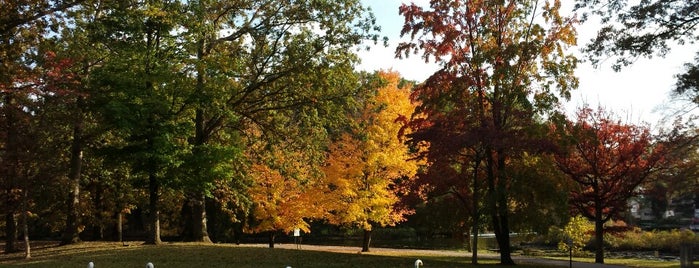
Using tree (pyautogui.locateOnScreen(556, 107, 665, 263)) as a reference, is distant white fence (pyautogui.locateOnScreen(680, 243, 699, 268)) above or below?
below

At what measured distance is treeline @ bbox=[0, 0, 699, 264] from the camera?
1912 centimetres

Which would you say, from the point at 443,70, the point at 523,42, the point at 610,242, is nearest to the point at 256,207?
the point at 443,70

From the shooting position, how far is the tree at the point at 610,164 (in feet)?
83.1

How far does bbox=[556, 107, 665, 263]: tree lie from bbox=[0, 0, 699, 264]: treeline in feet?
0.24

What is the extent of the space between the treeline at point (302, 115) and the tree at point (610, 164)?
7cm

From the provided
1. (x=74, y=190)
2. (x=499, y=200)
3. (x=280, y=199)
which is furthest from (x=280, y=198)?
(x=499, y=200)

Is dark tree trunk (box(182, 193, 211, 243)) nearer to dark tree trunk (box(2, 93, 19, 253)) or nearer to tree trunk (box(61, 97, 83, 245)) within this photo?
tree trunk (box(61, 97, 83, 245))

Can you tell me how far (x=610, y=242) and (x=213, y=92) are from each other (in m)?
31.4

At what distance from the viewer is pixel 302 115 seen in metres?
26.0

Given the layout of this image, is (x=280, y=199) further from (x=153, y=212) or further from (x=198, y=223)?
(x=153, y=212)

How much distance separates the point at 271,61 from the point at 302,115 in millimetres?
2763

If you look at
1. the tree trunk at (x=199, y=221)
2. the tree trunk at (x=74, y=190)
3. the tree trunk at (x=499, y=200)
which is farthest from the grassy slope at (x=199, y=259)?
the tree trunk at (x=74, y=190)

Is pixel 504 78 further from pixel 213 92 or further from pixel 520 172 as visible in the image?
pixel 213 92

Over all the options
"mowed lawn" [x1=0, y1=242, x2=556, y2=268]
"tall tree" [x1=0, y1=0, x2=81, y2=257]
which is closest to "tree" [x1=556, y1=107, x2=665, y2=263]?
"mowed lawn" [x1=0, y1=242, x2=556, y2=268]
